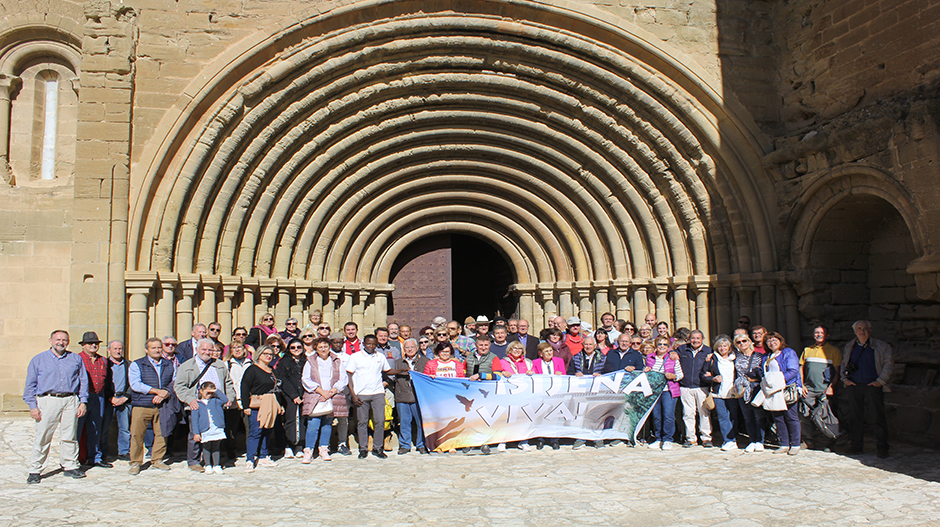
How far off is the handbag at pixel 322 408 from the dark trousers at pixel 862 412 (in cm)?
552

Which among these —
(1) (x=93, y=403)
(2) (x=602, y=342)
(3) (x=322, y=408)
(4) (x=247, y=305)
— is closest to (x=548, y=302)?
(2) (x=602, y=342)

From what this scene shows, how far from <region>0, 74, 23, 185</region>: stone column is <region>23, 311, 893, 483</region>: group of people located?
3.92 meters

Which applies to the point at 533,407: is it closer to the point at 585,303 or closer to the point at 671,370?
the point at 671,370

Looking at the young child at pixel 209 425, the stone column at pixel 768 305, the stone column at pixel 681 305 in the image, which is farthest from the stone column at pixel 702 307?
the young child at pixel 209 425

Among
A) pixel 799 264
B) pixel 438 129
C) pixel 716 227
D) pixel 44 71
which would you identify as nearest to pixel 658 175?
pixel 716 227

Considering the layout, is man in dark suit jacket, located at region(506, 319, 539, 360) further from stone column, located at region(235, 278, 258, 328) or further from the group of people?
stone column, located at region(235, 278, 258, 328)

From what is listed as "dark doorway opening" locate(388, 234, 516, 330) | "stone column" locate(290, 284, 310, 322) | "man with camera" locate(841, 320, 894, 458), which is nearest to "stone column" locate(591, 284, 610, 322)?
"dark doorway opening" locate(388, 234, 516, 330)

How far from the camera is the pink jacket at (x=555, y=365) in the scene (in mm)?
7375

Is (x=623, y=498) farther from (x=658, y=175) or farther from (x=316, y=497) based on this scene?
(x=658, y=175)

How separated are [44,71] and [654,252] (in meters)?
9.41

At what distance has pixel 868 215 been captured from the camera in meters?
8.59

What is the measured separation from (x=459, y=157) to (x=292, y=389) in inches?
205

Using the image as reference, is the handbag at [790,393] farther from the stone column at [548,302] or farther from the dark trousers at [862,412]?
the stone column at [548,302]

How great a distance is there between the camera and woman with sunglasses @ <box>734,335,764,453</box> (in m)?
6.98
